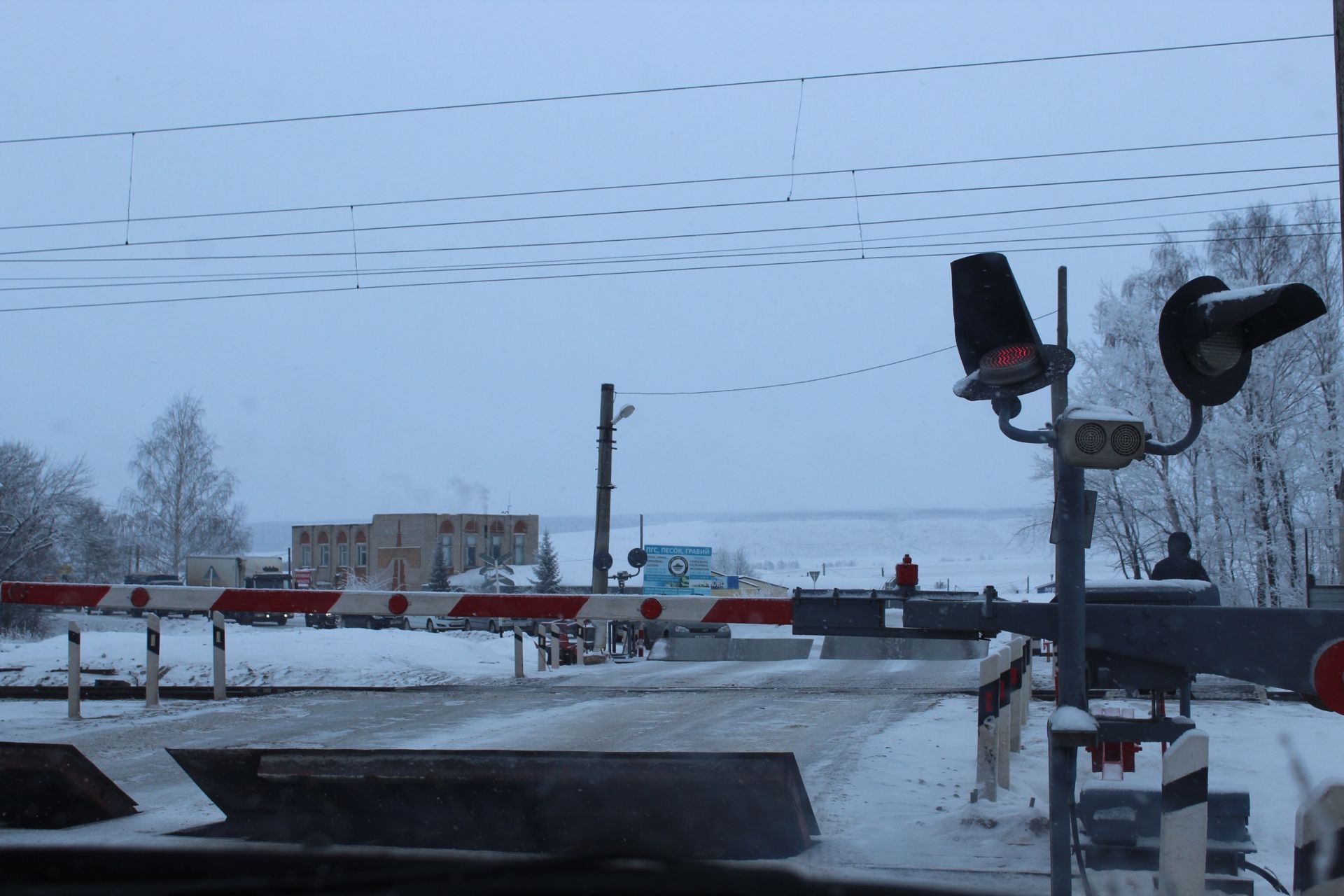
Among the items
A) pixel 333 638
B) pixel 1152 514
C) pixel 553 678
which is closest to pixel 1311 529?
pixel 1152 514

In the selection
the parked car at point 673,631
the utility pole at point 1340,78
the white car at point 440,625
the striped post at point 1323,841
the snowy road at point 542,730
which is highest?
the utility pole at point 1340,78

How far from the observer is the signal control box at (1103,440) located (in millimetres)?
4332

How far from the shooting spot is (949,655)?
70.0ft

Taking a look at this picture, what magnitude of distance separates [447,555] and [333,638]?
57.4 metres

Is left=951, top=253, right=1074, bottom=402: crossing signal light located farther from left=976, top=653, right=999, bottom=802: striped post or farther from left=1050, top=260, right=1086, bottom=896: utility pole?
left=976, top=653, right=999, bottom=802: striped post

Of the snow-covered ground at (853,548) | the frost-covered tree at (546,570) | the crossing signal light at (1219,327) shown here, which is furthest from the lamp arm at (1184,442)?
the snow-covered ground at (853,548)

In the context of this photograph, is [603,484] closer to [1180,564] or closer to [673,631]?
[673,631]

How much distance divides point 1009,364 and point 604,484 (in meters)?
20.4

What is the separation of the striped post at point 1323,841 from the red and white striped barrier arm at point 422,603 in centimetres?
333

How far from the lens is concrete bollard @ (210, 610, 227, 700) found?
12.5m

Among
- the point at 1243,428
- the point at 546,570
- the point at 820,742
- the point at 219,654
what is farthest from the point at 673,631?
the point at 546,570

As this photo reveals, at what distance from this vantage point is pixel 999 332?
4625 millimetres

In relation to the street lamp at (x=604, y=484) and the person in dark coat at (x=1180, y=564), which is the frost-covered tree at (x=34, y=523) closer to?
the street lamp at (x=604, y=484)

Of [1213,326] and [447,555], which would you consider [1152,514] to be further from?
[447,555]
